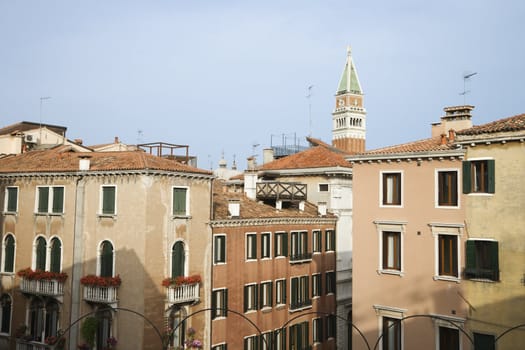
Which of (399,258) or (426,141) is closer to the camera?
(399,258)

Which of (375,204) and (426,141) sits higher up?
Answer: (426,141)

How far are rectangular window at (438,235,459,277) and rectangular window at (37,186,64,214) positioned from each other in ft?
61.5

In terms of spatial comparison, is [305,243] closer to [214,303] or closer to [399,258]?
[214,303]

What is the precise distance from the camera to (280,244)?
112 ft

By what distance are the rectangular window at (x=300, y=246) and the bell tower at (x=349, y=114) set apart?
88189mm

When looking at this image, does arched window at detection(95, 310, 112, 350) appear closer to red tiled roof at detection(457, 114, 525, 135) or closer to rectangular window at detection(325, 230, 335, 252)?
rectangular window at detection(325, 230, 335, 252)

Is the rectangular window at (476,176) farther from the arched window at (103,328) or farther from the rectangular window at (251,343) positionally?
the arched window at (103,328)

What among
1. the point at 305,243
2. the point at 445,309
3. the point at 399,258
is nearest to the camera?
the point at 445,309

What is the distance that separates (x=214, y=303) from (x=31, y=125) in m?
24.7

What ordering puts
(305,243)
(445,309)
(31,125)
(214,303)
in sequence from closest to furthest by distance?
(445,309) → (214,303) → (305,243) → (31,125)

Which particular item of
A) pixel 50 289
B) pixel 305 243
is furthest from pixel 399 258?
pixel 50 289

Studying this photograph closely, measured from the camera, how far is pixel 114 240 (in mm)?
26953

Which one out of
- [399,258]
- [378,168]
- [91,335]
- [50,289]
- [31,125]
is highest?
[31,125]

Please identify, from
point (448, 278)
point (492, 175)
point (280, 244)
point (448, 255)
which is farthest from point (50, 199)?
point (492, 175)
